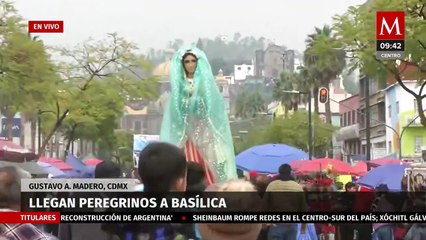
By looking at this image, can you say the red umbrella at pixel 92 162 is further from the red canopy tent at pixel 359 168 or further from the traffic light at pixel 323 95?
the red canopy tent at pixel 359 168

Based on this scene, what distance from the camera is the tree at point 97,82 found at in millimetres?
4699

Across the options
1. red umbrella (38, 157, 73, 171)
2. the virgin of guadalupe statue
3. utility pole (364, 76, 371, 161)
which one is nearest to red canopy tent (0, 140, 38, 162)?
red umbrella (38, 157, 73, 171)

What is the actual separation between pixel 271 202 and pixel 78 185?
763 millimetres

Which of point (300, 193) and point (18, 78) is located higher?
point (18, 78)

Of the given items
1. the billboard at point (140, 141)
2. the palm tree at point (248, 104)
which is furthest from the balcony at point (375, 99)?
the billboard at point (140, 141)

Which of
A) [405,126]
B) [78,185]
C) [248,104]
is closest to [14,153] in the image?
[78,185]

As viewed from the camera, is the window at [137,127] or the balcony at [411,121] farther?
the window at [137,127]

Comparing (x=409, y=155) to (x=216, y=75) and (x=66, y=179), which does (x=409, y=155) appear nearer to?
(x=216, y=75)

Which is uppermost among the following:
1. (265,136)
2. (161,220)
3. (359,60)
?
(359,60)

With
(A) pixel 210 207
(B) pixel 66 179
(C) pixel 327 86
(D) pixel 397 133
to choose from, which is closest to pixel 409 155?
(D) pixel 397 133

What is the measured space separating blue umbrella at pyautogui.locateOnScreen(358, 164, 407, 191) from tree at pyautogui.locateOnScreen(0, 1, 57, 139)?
1293mm

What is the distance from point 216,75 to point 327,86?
0.44m

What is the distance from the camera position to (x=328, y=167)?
15.6 feet

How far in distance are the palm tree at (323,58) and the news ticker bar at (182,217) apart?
39 centimetres
